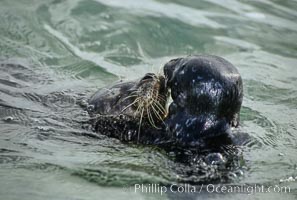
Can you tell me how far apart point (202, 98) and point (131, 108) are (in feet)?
2.88

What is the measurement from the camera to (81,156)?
17.1 ft

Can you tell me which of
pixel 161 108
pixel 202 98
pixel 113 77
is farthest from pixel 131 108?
pixel 113 77

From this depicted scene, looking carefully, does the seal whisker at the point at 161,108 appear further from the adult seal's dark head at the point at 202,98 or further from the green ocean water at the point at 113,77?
the green ocean water at the point at 113,77

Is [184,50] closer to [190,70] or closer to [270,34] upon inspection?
[270,34]

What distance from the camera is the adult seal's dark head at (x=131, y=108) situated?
5430mm

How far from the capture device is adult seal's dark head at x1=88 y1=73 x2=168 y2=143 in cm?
543

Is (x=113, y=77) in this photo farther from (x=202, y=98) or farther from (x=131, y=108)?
(x=202, y=98)

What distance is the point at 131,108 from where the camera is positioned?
568 cm

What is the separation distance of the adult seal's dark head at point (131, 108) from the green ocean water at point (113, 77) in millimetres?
150

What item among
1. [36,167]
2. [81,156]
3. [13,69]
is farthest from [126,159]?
[13,69]

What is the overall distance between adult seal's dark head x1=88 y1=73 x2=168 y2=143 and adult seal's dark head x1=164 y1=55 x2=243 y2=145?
209mm

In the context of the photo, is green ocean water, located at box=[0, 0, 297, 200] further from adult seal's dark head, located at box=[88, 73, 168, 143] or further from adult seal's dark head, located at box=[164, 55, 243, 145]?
adult seal's dark head, located at box=[164, 55, 243, 145]

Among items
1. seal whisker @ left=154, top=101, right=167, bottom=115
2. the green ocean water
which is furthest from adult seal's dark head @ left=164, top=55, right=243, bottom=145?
the green ocean water

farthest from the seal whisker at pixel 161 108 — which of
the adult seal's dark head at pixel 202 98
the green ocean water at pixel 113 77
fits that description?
the green ocean water at pixel 113 77
